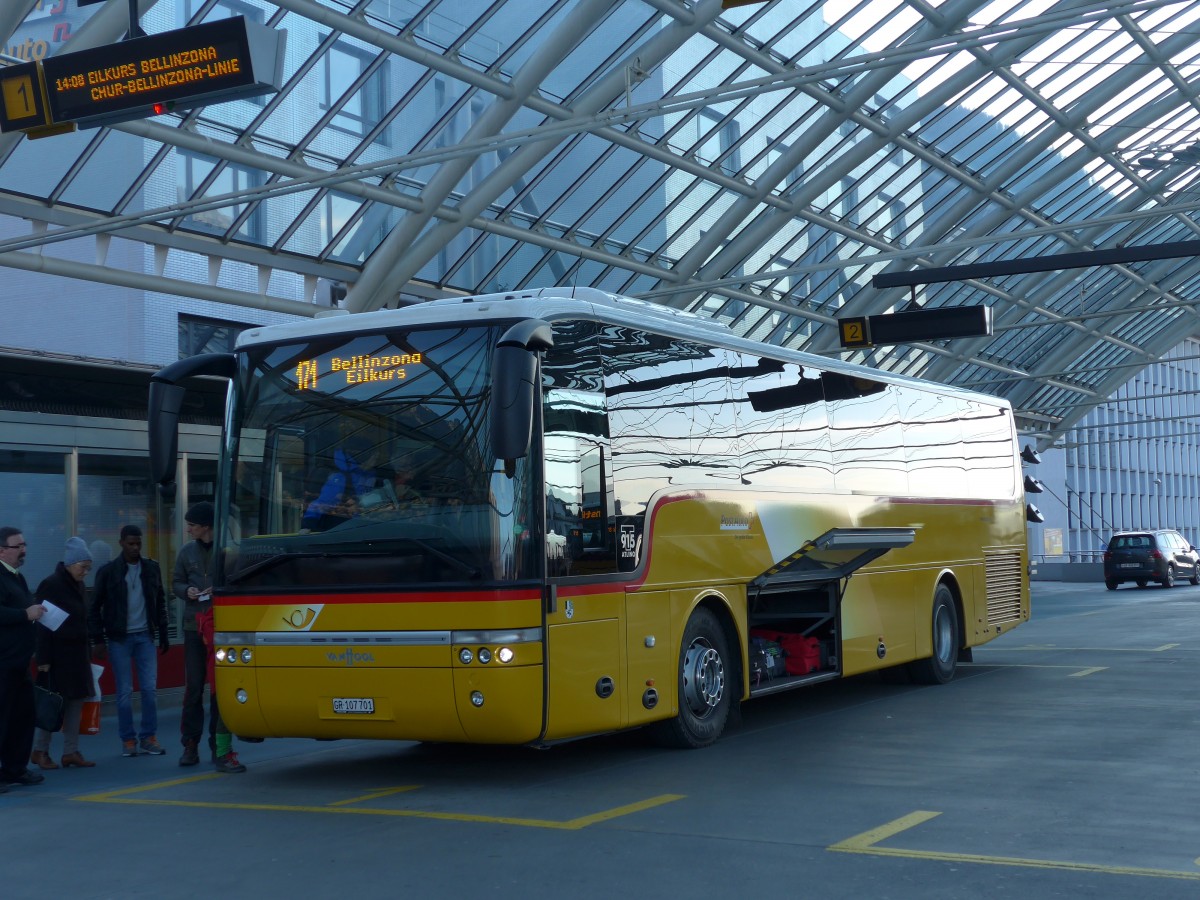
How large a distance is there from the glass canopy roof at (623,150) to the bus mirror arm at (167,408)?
6.34 meters

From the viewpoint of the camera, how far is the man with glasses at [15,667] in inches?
384

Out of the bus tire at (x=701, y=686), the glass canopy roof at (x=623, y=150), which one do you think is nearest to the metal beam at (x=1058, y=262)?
the glass canopy roof at (x=623, y=150)

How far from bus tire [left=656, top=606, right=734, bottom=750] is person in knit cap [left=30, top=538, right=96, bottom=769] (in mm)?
4168

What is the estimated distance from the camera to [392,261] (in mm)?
24484

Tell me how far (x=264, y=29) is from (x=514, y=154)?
13.8m

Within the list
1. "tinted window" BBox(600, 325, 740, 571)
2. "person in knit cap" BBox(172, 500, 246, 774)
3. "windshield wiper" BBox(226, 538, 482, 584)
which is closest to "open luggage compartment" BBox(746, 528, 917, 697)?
"tinted window" BBox(600, 325, 740, 571)

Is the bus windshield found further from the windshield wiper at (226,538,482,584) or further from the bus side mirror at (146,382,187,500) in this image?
the bus side mirror at (146,382,187,500)

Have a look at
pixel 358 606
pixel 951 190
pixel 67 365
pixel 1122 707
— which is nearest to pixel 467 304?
pixel 358 606

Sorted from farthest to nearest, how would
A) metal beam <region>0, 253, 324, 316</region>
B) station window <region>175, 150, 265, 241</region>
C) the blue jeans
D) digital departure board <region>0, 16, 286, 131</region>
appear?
station window <region>175, 150, 265, 241</region> < metal beam <region>0, 253, 324, 316</region> < the blue jeans < digital departure board <region>0, 16, 286, 131</region>

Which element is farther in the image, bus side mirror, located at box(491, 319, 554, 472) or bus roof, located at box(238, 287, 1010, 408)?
bus roof, located at box(238, 287, 1010, 408)

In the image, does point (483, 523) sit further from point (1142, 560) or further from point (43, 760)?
point (1142, 560)

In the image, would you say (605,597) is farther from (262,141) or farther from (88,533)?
(262,141)

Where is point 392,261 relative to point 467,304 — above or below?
above

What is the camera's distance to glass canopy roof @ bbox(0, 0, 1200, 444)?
63.8 feet
